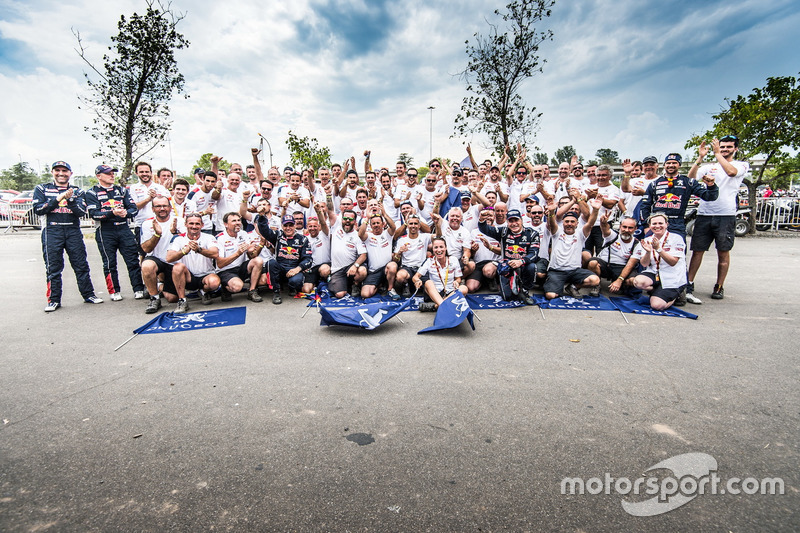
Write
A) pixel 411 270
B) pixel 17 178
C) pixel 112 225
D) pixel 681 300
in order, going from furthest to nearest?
pixel 17 178 → pixel 411 270 → pixel 112 225 → pixel 681 300

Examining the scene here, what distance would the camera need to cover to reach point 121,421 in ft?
8.88

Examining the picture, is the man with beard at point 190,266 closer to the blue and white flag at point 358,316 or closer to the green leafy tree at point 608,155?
the blue and white flag at point 358,316

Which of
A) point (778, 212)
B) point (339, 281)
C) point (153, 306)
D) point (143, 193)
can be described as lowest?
point (153, 306)

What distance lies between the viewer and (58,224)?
18.8ft

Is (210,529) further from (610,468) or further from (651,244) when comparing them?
(651,244)

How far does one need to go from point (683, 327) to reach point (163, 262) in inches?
277

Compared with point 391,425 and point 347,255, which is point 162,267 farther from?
point 391,425

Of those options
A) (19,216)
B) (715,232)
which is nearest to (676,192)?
(715,232)

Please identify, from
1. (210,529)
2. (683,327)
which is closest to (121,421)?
(210,529)

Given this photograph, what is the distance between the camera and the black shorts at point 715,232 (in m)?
5.90

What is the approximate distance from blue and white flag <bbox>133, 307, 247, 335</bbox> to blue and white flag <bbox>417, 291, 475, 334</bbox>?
253 centimetres

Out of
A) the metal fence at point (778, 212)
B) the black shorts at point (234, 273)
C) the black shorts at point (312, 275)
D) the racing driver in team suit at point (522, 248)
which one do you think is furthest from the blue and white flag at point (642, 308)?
the metal fence at point (778, 212)
